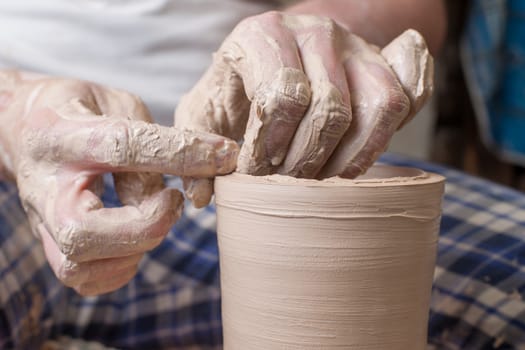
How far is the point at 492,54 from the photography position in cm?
208

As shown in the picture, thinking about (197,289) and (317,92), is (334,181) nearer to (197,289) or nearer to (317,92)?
(317,92)

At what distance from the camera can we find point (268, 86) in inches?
27.0

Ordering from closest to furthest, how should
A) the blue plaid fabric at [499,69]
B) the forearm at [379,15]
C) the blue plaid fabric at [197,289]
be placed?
the blue plaid fabric at [197,289] < the forearm at [379,15] < the blue plaid fabric at [499,69]

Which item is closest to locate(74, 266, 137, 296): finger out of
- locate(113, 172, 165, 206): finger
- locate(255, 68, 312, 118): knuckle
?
locate(113, 172, 165, 206): finger

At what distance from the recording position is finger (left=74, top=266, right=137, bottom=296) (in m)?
0.84

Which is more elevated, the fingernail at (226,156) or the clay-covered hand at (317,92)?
the clay-covered hand at (317,92)

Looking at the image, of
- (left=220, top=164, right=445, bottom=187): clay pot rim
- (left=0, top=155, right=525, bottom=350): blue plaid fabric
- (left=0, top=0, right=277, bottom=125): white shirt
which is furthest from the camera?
(left=0, top=0, right=277, bottom=125): white shirt

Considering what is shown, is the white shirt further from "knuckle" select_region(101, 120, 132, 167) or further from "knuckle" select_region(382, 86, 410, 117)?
"knuckle" select_region(382, 86, 410, 117)

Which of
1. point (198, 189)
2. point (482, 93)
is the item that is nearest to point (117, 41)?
point (198, 189)

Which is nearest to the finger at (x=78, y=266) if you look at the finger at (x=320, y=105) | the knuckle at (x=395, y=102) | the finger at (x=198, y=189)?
the finger at (x=198, y=189)

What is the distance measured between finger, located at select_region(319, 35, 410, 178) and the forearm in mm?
399

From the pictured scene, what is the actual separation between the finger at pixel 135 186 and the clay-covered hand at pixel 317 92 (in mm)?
69

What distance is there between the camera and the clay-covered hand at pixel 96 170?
739 mm

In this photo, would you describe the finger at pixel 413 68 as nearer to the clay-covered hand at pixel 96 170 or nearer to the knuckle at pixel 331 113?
the knuckle at pixel 331 113
